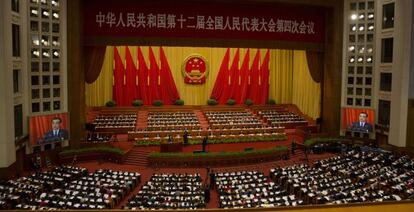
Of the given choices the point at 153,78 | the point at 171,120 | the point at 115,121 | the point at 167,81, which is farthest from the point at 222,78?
the point at 115,121

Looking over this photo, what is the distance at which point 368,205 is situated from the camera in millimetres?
3449

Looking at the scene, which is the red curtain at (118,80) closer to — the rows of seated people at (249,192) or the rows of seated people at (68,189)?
the rows of seated people at (68,189)

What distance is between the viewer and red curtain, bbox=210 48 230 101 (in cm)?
3350

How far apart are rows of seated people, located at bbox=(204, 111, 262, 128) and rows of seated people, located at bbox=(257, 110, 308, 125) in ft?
2.87

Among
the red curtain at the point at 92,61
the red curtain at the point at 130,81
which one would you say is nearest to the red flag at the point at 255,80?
the red curtain at the point at 130,81

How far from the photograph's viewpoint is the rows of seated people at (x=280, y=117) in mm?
29348

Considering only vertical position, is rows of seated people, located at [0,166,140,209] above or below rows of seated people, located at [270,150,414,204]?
below

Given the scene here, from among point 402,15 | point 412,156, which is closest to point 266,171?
point 412,156

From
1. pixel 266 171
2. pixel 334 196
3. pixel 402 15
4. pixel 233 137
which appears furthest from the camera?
pixel 233 137

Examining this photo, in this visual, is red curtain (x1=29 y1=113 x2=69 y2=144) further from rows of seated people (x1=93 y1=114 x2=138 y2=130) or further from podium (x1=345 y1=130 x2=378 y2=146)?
podium (x1=345 y1=130 x2=378 y2=146)

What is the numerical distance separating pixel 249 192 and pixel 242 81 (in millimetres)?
19793

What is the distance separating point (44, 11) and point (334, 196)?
1633 centimetres

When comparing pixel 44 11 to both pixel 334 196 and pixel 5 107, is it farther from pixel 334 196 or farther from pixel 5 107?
pixel 334 196

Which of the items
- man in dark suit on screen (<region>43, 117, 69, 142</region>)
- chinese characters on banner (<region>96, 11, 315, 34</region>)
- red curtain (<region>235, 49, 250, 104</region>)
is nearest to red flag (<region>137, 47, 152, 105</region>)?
red curtain (<region>235, 49, 250, 104</region>)
